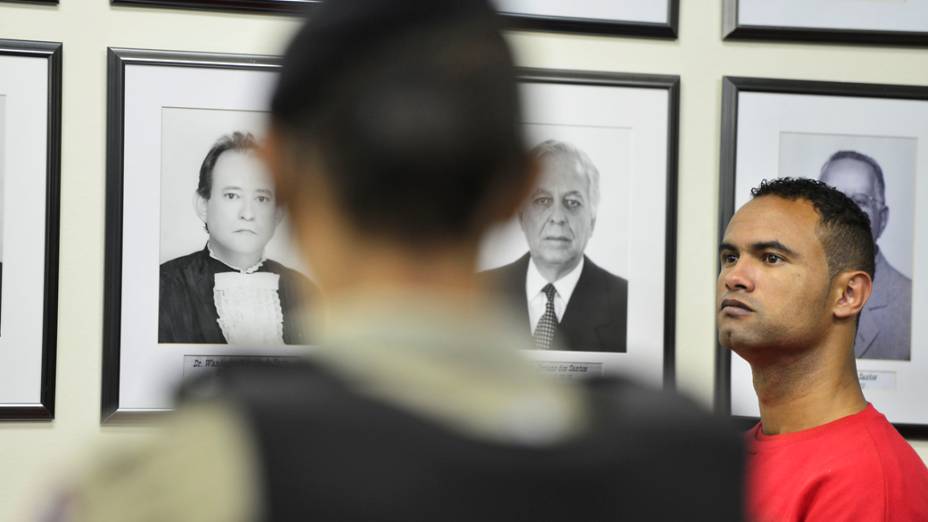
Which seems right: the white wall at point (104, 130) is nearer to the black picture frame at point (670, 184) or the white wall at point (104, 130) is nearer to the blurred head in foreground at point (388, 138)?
the black picture frame at point (670, 184)

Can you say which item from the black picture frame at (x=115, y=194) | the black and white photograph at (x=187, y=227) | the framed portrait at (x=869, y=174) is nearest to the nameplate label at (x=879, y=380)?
the framed portrait at (x=869, y=174)

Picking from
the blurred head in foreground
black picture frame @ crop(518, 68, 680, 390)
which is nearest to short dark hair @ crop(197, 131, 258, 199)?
black picture frame @ crop(518, 68, 680, 390)

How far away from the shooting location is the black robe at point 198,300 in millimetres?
1803

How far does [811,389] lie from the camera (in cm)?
155

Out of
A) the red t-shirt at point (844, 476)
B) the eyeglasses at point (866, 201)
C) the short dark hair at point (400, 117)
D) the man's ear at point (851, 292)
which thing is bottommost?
the red t-shirt at point (844, 476)

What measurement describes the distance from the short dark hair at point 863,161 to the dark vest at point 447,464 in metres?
1.60

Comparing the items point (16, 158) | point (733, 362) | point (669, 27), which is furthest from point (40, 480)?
point (669, 27)

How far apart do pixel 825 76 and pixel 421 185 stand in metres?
1.71

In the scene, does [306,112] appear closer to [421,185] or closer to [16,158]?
[421,185]

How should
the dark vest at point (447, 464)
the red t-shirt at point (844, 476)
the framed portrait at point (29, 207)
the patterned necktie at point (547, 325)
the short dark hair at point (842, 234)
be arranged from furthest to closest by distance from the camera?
the patterned necktie at point (547, 325) → the framed portrait at point (29, 207) → the short dark hair at point (842, 234) → the red t-shirt at point (844, 476) → the dark vest at point (447, 464)

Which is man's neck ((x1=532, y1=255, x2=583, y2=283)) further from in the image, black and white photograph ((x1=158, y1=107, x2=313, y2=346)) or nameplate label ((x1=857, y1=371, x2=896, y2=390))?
nameplate label ((x1=857, y1=371, x2=896, y2=390))

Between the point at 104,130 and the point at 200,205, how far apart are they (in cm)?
22

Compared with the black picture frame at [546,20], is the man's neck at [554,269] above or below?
below

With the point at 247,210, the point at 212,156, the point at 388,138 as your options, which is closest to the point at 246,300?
the point at 247,210
